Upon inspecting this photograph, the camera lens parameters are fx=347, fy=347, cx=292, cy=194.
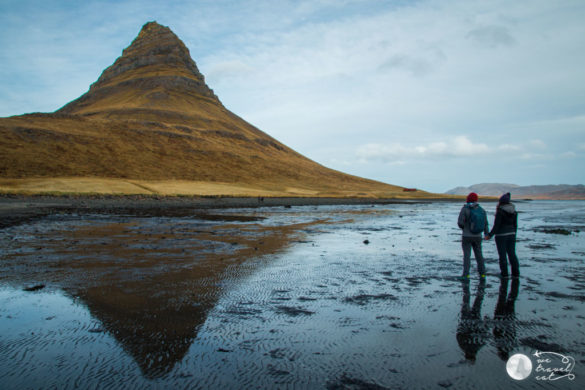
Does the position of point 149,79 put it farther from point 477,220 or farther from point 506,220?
point 506,220

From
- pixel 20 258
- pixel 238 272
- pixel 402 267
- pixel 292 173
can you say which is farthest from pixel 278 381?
pixel 292 173

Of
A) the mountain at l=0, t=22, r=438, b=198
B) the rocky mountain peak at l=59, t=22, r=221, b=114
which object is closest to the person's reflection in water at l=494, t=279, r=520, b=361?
the mountain at l=0, t=22, r=438, b=198

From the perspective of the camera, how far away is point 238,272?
10055 millimetres

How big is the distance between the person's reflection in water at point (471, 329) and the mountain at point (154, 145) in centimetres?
5349

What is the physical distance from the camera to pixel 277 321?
6215 mm

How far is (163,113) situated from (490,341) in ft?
456

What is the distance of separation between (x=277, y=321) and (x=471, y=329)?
3312 millimetres

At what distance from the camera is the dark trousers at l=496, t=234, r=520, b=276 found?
31.6ft

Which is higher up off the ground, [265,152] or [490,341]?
[265,152]

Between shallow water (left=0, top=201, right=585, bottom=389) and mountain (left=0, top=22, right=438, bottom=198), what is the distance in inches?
1877

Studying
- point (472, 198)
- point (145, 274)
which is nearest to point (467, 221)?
point (472, 198)

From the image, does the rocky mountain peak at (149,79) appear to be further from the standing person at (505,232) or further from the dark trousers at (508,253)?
the dark trousers at (508,253)

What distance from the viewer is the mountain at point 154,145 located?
65438 millimetres

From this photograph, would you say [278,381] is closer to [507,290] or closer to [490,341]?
[490,341]
